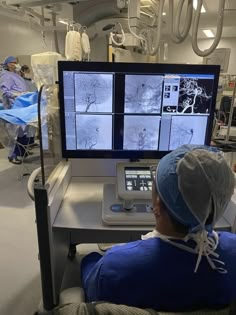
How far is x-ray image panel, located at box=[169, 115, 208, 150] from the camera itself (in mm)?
1383

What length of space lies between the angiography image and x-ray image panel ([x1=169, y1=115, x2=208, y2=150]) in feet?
0.12

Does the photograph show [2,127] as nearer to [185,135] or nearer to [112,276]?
[185,135]

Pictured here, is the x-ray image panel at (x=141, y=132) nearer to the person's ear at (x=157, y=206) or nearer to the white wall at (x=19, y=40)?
the person's ear at (x=157, y=206)

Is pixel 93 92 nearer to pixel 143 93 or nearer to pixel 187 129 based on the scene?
pixel 143 93

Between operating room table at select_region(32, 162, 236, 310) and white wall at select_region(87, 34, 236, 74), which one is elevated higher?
white wall at select_region(87, 34, 236, 74)

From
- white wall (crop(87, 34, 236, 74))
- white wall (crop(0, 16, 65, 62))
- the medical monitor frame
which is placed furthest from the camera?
white wall (crop(87, 34, 236, 74))

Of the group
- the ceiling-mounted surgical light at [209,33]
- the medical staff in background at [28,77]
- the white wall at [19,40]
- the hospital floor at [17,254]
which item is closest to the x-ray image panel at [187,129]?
the hospital floor at [17,254]

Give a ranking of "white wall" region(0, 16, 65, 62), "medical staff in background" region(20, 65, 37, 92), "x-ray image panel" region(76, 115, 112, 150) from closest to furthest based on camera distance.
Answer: "x-ray image panel" region(76, 115, 112, 150), "medical staff in background" region(20, 65, 37, 92), "white wall" region(0, 16, 65, 62)

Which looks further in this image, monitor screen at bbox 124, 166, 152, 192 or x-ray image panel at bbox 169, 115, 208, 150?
x-ray image panel at bbox 169, 115, 208, 150

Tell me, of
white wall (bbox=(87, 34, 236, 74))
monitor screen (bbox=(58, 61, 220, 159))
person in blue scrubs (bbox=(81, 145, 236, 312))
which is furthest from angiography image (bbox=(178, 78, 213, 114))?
white wall (bbox=(87, 34, 236, 74))

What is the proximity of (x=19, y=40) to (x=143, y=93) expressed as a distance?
5.82 metres

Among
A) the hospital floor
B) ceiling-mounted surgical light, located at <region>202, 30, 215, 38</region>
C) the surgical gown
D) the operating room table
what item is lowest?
the hospital floor

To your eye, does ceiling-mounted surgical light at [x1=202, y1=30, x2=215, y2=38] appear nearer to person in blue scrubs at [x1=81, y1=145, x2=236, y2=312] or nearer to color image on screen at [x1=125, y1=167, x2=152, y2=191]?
color image on screen at [x1=125, y1=167, x2=152, y2=191]

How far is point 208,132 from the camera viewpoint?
4.59ft
